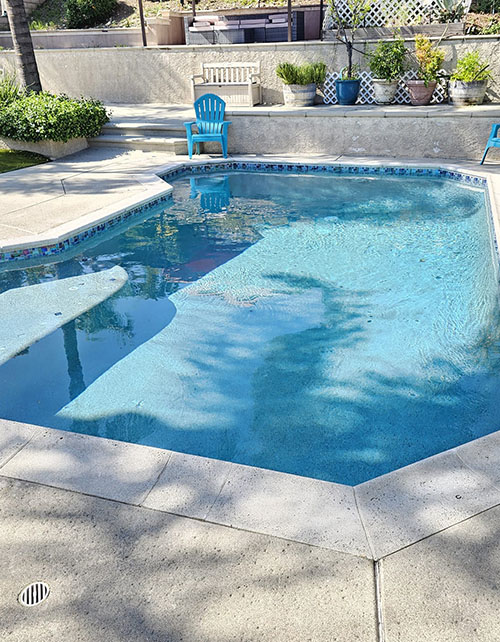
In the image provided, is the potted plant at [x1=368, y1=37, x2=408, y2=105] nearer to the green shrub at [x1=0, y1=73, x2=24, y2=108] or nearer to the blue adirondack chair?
the blue adirondack chair

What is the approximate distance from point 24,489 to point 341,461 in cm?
146

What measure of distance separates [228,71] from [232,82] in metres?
0.38

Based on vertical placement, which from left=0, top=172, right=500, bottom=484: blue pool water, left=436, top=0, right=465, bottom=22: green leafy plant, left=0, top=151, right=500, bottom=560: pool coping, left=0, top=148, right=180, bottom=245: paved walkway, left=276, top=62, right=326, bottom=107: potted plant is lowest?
left=0, top=172, right=500, bottom=484: blue pool water

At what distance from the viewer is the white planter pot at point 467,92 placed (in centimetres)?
835

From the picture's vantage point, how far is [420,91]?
882 cm

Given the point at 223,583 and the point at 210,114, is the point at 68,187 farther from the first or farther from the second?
the point at 223,583

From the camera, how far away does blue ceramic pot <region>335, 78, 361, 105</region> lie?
934 centimetres

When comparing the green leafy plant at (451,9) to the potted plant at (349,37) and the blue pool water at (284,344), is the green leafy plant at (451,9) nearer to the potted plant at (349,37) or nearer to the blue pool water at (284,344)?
the potted plant at (349,37)

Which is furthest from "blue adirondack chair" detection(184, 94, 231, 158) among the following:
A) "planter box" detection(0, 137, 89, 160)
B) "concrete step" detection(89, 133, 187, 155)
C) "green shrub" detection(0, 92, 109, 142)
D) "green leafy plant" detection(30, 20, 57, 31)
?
"green leafy plant" detection(30, 20, 57, 31)

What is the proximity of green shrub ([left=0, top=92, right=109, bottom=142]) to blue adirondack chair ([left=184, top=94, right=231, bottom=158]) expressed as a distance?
1.77 m

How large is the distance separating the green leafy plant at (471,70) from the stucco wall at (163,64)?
46 centimetres

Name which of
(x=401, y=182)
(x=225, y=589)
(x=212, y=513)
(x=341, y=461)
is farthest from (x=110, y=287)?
(x=401, y=182)

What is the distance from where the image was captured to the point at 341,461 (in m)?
2.70

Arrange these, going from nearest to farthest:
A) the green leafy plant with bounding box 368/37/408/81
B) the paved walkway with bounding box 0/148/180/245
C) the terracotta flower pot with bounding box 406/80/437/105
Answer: the paved walkway with bounding box 0/148/180/245, the terracotta flower pot with bounding box 406/80/437/105, the green leafy plant with bounding box 368/37/408/81
